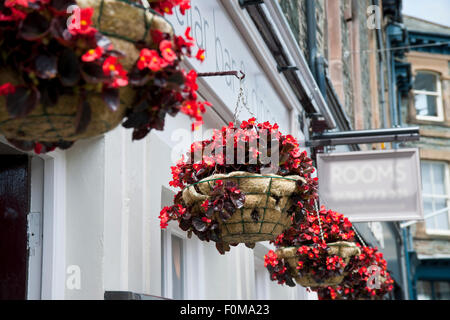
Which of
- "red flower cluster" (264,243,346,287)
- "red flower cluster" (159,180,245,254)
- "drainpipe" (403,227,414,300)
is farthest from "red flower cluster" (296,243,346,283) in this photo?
"drainpipe" (403,227,414,300)

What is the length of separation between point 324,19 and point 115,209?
854 centimetres

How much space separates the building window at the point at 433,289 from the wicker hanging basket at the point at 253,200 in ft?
70.5

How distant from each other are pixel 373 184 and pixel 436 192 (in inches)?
699

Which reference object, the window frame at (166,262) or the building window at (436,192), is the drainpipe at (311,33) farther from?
the building window at (436,192)

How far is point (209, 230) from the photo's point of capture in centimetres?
351

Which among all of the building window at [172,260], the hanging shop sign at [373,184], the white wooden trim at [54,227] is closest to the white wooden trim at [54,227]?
the white wooden trim at [54,227]

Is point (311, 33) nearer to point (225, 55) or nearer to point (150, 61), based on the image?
point (225, 55)

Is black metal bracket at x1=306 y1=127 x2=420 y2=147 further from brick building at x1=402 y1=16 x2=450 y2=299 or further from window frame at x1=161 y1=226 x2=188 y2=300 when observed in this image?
brick building at x1=402 y1=16 x2=450 y2=299

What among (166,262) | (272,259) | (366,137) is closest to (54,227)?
(166,262)

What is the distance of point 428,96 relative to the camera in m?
26.0

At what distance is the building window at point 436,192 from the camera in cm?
2417

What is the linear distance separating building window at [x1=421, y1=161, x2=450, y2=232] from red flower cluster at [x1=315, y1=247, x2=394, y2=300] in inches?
657
